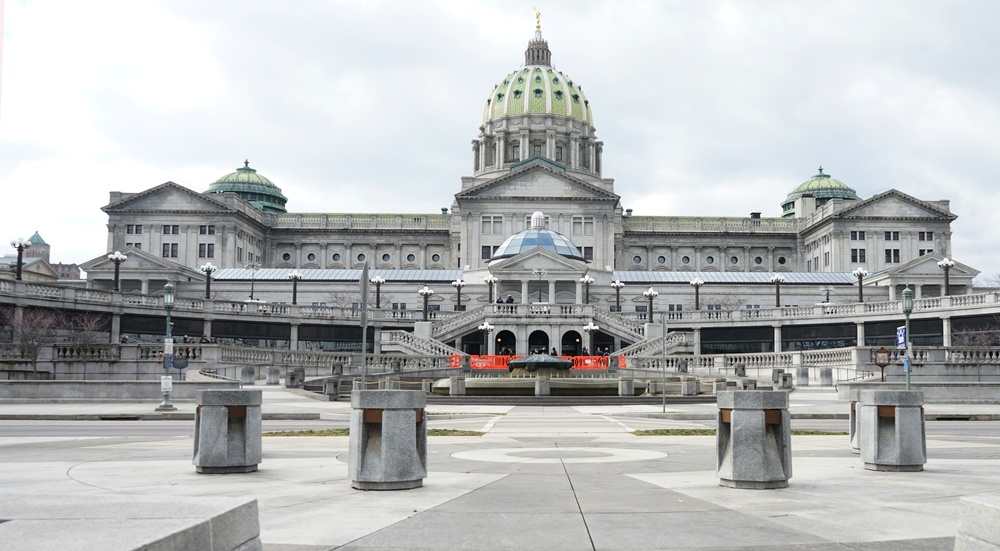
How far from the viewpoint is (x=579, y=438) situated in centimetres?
2150

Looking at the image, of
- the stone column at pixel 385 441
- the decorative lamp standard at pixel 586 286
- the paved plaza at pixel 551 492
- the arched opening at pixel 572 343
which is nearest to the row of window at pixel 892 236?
the decorative lamp standard at pixel 586 286

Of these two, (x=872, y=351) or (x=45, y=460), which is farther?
(x=872, y=351)

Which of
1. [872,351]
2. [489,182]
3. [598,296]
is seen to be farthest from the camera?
[489,182]

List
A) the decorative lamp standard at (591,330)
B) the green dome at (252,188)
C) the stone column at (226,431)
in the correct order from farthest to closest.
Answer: the green dome at (252,188), the decorative lamp standard at (591,330), the stone column at (226,431)

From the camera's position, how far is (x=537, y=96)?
178 meters

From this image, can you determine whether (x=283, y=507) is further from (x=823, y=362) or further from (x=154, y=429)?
(x=823, y=362)

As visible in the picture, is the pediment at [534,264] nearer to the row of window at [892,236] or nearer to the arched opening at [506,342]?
the arched opening at [506,342]

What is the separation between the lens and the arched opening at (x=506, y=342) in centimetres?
8595

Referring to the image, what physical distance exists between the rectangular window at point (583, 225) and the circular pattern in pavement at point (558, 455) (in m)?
119

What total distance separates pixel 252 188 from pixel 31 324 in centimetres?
10785

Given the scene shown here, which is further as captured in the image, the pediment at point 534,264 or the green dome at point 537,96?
the green dome at point 537,96

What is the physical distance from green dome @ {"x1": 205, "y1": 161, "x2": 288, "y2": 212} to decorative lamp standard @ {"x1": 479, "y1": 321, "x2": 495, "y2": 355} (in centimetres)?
9248

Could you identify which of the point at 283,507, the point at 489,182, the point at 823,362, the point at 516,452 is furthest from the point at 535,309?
the point at 283,507

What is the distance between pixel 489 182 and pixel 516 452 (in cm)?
12048
